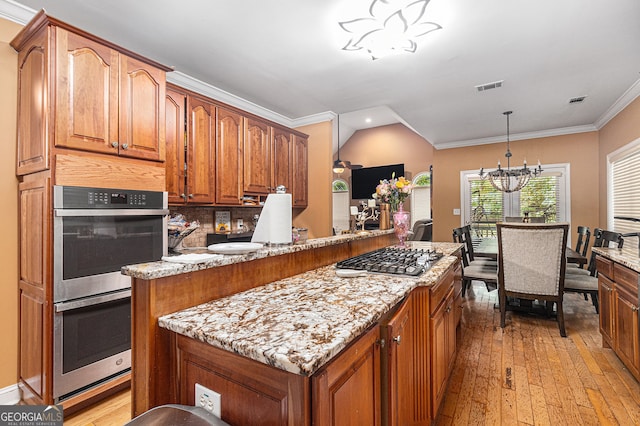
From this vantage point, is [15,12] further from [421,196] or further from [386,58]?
[421,196]

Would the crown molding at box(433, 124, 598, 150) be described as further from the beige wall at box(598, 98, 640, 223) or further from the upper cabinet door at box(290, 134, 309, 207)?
the upper cabinet door at box(290, 134, 309, 207)

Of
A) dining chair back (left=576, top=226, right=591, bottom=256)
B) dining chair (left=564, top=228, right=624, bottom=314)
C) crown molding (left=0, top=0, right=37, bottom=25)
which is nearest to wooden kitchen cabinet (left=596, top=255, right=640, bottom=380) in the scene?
dining chair (left=564, top=228, right=624, bottom=314)

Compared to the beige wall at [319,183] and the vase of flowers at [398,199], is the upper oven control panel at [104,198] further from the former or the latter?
the beige wall at [319,183]

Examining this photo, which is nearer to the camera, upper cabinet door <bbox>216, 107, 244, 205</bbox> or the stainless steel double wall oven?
the stainless steel double wall oven

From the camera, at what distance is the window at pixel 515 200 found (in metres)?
5.39

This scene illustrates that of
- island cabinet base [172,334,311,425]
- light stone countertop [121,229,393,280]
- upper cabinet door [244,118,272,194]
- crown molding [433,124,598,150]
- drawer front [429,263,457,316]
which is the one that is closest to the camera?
island cabinet base [172,334,311,425]

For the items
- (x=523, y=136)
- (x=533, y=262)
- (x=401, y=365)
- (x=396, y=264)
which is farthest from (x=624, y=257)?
(x=523, y=136)

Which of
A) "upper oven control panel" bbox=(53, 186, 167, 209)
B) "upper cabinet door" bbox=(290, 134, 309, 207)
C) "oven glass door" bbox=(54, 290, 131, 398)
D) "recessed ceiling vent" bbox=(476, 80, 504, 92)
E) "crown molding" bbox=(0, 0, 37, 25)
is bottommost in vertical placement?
"oven glass door" bbox=(54, 290, 131, 398)

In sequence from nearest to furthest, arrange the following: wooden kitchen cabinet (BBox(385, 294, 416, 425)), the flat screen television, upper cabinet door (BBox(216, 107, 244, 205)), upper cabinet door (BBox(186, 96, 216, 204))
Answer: wooden kitchen cabinet (BBox(385, 294, 416, 425)) < upper cabinet door (BBox(186, 96, 216, 204)) < upper cabinet door (BBox(216, 107, 244, 205)) < the flat screen television

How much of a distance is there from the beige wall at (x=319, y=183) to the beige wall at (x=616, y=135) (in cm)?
361

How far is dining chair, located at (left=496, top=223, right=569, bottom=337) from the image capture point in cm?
288

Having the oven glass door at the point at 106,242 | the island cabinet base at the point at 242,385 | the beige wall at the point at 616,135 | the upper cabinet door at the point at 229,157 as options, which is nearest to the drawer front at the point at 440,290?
the island cabinet base at the point at 242,385

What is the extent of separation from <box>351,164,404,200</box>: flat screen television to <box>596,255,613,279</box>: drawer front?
16.3ft

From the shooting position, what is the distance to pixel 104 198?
1.93 m
